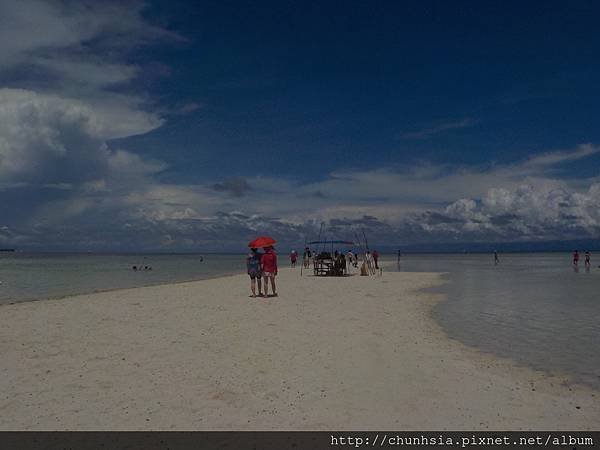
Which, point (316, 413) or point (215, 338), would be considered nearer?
point (316, 413)

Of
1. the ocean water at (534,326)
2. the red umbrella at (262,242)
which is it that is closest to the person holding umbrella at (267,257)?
the red umbrella at (262,242)

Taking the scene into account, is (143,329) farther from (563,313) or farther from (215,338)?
(563,313)

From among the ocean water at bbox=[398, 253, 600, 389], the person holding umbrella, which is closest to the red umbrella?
the person holding umbrella

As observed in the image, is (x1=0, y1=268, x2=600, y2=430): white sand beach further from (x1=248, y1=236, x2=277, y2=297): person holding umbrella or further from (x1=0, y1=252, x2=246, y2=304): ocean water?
(x1=0, y1=252, x2=246, y2=304): ocean water

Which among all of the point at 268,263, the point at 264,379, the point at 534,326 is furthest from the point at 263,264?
the point at 264,379

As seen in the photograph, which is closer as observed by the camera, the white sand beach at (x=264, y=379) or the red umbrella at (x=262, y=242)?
the white sand beach at (x=264, y=379)

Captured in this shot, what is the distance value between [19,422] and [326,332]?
24.2 feet

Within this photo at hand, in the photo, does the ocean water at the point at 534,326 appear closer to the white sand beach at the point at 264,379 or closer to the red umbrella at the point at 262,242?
the white sand beach at the point at 264,379

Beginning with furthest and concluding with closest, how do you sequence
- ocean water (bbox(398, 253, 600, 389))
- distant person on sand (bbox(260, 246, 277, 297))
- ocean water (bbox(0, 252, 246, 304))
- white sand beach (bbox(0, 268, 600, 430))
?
1. ocean water (bbox(0, 252, 246, 304))
2. distant person on sand (bbox(260, 246, 277, 297))
3. ocean water (bbox(398, 253, 600, 389))
4. white sand beach (bbox(0, 268, 600, 430))

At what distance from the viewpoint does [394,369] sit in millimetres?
8711

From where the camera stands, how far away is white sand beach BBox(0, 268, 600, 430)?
6.37 m

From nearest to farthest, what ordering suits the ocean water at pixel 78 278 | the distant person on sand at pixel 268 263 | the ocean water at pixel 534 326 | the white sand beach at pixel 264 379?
the white sand beach at pixel 264 379 < the ocean water at pixel 534 326 < the distant person on sand at pixel 268 263 < the ocean water at pixel 78 278

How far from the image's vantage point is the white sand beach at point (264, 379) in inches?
251
